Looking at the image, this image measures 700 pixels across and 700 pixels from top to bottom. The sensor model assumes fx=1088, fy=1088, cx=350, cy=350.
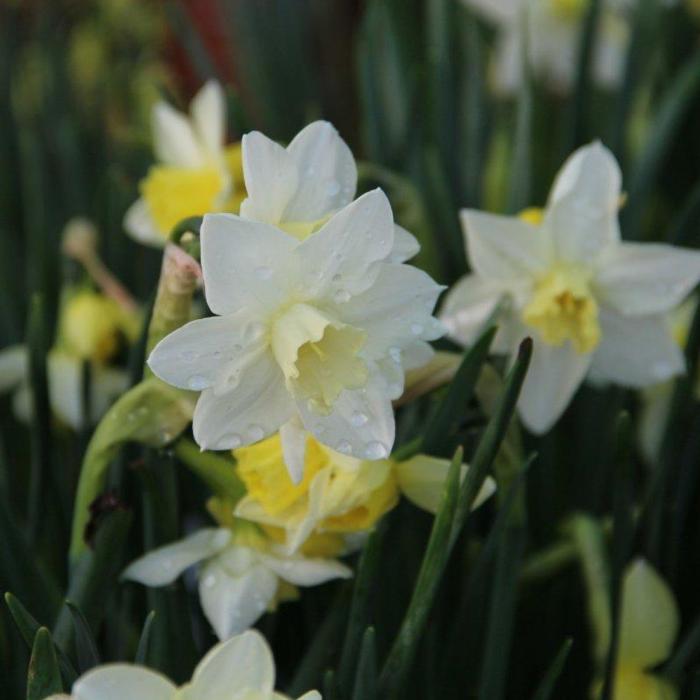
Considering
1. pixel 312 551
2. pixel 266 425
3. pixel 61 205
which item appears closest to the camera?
pixel 266 425

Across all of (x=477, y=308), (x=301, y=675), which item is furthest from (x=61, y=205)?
A: (x=301, y=675)

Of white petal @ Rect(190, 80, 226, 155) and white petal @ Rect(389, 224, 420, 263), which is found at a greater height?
white petal @ Rect(389, 224, 420, 263)

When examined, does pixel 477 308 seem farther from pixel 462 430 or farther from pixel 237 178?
pixel 237 178

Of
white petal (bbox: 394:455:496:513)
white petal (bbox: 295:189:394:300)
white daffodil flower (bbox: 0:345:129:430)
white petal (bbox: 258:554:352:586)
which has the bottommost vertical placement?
white daffodil flower (bbox: 0:345:129:430)

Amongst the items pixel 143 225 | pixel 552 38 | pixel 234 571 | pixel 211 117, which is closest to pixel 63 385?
pixel 143 225

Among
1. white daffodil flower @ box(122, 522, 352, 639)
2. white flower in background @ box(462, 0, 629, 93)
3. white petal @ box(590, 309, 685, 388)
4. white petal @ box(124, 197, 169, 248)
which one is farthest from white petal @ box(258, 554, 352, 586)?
white flower in background @ box(462, 0, 629, 93)

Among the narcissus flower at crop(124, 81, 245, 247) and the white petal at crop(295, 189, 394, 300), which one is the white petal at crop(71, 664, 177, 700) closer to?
the white petal at crop(295, 189, 394, 300)

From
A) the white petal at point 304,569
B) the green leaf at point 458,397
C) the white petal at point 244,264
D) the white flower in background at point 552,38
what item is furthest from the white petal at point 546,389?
the white flower in background at point 552,38
